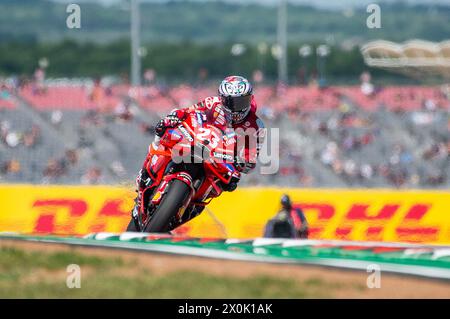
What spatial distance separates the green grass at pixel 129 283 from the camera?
7762mm

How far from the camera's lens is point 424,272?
764 cm

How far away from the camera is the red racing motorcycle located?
10.0 meters

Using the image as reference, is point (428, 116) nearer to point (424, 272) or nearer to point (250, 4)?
point (424, 272)

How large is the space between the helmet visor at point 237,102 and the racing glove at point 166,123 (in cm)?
59

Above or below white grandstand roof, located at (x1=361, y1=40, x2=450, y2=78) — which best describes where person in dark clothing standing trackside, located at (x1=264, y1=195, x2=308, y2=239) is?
below

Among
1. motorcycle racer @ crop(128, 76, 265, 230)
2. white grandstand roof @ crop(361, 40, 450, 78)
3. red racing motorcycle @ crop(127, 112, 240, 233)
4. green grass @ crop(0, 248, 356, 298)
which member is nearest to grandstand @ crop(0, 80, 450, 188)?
white grandstand roof @ crop(361, 40, 450, 78)

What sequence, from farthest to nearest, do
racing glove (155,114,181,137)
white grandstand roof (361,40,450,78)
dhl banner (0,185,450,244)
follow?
white grandstand roof (361,40,450,78) < dhl banner (0,185,450,244) < racing glove (155,114,181,137)

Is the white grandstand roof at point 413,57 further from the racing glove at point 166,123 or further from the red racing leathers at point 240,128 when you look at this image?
the racing glove at point 166,123

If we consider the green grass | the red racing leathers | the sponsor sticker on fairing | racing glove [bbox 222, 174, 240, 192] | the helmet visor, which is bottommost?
the green grass

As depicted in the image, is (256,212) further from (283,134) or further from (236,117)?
(283,134)

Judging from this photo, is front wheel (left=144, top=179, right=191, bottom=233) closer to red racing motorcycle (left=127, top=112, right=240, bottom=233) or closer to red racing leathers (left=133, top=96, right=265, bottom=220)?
red racing motorcycle (left=127, top=112, right=240, bottom=233)

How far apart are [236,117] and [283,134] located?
17.3 meters
